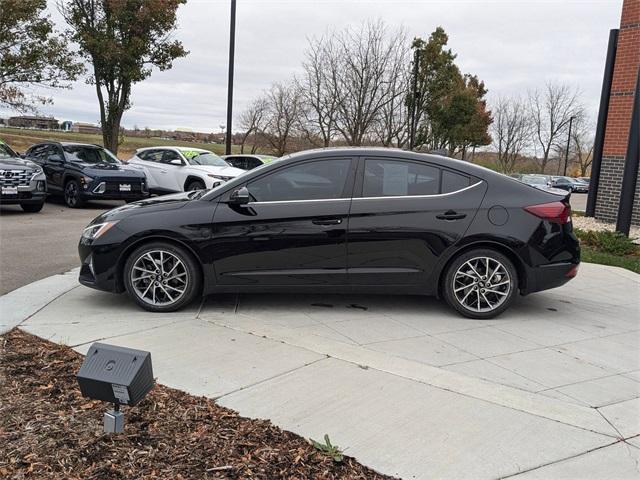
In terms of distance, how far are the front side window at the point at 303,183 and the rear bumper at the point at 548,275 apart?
1979 millimetres

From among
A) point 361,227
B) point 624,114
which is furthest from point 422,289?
A: point 624,114

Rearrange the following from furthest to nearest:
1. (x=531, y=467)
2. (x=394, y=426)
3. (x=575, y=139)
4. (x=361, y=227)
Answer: (x=575, y=139), (x=361, y=227), (x=394, y=426), (x=531, y=467)

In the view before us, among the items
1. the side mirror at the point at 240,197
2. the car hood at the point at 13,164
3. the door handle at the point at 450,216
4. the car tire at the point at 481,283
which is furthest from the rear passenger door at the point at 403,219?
the car hood at the point at 13,164

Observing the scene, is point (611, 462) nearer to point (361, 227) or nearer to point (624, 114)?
point (361, 227)

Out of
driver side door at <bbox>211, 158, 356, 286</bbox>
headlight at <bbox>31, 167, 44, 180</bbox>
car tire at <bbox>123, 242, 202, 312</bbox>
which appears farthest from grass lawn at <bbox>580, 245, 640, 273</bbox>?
headlight at <bbox>31, 167, 44, 180</bbox>

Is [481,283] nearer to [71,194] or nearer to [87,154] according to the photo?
[71,194]

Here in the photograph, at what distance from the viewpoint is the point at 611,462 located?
2.91 m

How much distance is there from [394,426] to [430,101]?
29.6m

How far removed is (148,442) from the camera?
A: 9.23 feet

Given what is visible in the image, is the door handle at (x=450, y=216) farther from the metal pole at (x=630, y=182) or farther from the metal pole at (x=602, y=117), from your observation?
the metal pole at (x=602, y=117)

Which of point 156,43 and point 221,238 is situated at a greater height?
point 156,43

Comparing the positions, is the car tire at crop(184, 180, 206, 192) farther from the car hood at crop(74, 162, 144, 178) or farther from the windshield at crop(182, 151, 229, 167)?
the car hood at crop(74, 162, 144, 178)

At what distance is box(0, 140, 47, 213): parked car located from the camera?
461 inches

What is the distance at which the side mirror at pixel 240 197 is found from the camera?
5.09 metres
